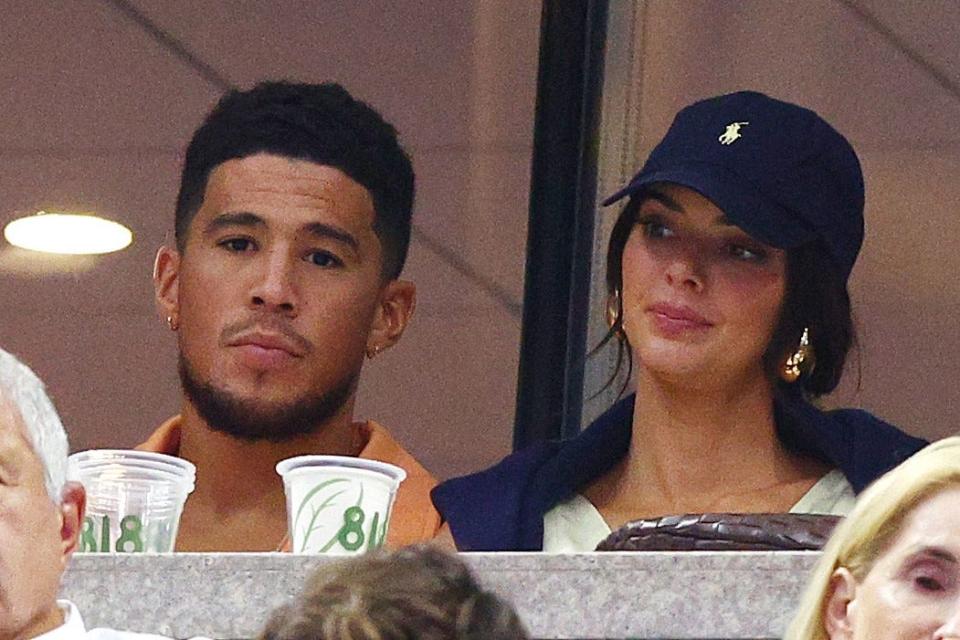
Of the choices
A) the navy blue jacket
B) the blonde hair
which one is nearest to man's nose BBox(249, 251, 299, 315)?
the navy blue jacket

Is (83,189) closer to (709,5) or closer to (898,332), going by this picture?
(709,5)

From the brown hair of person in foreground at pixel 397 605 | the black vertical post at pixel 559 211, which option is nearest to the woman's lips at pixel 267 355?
the black vertical post at pixel 559 211

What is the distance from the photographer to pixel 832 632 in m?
2.98

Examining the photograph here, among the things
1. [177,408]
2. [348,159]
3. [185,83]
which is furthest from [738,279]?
[185,83]

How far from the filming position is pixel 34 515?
3238 mm

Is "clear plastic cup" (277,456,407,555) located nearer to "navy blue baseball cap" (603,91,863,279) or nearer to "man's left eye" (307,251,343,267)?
"navy blue baseball cap" (603,91,863,279)

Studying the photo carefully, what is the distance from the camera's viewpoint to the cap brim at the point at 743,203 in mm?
3941

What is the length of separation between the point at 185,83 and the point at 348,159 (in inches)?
27.6

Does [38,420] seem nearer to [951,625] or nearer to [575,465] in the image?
[575,465]

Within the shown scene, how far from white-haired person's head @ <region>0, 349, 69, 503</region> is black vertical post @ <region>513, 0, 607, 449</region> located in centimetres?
172

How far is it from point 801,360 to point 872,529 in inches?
Answer: 41.0

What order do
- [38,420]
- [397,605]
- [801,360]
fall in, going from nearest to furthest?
[397,605]
[38,420]
[801,360]

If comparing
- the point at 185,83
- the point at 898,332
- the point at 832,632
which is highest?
the point at 185,83

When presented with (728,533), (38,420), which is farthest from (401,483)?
(38,420)
